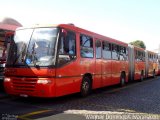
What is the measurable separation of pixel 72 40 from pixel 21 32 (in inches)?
77.9

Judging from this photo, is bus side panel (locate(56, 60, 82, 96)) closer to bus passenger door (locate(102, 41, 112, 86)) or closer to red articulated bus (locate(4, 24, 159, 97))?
red articulated bus (locate(4, 24, 159, 97))

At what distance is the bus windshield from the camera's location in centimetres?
1063

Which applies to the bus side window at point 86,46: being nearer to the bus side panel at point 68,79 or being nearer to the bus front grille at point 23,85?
the bus side panel at point 68,79

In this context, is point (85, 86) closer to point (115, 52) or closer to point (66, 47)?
point (66, 47)

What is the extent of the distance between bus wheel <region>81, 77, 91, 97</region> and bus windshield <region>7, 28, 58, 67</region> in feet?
9.00

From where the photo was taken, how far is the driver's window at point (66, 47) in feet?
35.8

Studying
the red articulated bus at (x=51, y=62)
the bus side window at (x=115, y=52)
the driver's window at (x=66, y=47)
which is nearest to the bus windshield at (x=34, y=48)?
the red articulated bus at (x=51, y=62)

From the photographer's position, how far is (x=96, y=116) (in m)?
8.88

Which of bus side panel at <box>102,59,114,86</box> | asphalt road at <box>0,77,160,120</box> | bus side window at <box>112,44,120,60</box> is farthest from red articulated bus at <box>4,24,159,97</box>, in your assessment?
bus side window at <box>112,44,120,60</box>

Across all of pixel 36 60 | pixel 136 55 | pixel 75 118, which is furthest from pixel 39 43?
pixel 136 55

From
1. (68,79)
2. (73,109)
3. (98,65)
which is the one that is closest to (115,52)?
(98,65)

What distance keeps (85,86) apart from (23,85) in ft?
10.3

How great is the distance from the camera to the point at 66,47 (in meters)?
11.3

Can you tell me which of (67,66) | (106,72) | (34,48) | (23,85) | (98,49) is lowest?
(23,85)
